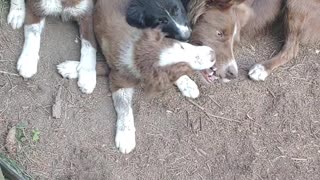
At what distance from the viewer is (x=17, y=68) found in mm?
5074

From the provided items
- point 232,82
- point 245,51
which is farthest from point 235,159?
point 245,51

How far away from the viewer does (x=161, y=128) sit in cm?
511

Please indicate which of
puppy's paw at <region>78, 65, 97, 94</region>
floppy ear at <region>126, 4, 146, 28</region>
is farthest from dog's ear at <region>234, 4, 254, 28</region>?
puppy's paw at <region>78, 65, 97, 94</region>

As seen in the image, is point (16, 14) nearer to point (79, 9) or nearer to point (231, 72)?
point (79, 9)

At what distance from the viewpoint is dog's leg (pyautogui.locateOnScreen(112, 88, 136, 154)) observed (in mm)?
4926

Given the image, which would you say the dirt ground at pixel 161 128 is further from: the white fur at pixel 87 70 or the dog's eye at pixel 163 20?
the dog's eye at pixel 163 20

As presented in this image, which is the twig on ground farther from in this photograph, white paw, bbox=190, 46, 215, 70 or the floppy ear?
white paw, bbox=190, 46, 215, 70

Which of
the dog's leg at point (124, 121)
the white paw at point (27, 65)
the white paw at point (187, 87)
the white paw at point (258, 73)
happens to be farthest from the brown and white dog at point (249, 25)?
the white paw at point (27, 65)

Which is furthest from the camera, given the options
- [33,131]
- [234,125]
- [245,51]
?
[245,51]

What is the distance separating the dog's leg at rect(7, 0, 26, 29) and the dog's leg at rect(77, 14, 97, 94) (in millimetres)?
497

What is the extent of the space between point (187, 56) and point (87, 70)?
0.88 meters

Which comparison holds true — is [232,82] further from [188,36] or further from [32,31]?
[32,31]

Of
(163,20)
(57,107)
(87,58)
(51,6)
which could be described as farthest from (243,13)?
(57,107)

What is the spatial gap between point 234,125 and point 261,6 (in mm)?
1093
